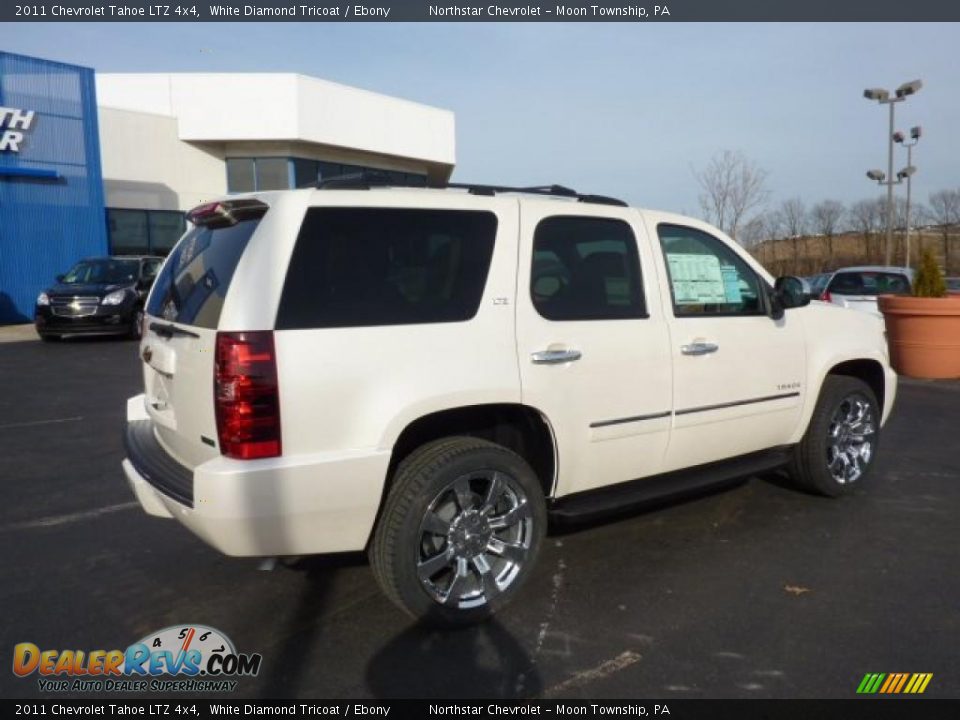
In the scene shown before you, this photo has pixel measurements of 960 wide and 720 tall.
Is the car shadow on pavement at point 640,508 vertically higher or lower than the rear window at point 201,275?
lower

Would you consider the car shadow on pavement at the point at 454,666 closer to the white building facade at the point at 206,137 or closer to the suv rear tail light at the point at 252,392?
the suv rear tail light at the point at 252,392

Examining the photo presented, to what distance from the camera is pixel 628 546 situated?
439 cm

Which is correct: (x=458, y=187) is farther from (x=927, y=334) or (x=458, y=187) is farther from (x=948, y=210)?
(x=948, y=210)

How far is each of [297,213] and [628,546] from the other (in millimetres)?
2622

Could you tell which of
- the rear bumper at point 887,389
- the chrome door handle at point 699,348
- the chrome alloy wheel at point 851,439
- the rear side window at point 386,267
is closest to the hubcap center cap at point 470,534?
the rear side window at point 386,267

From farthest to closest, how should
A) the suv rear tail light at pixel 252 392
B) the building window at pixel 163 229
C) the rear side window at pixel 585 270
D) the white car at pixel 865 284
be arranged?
the building window at pixel 163 229 < the white car at pixel 865 284 < the rear side window at pixel 585 270 < the suv rear tail light at pixel 252 392

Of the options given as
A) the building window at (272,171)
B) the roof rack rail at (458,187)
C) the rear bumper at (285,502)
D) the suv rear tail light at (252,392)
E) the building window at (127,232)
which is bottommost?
the rear bumper at (285,502)

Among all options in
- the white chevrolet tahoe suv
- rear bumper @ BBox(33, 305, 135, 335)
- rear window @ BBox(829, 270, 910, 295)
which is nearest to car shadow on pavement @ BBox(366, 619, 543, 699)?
the white chevrolet tahoe suv

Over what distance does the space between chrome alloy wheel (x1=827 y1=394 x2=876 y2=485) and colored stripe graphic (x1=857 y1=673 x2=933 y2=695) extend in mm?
2233

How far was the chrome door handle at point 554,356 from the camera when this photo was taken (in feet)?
11.7

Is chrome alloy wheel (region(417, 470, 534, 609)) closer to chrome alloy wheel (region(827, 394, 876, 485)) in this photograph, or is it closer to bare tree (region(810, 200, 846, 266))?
chrome alloy wheel (region(827, 394, 876, 485))

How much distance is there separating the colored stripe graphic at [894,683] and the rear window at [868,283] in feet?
37.3

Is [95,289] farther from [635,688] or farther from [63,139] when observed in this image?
[635,688]

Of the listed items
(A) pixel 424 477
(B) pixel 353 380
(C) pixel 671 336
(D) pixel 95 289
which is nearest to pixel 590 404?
(C) pixel 671 336
